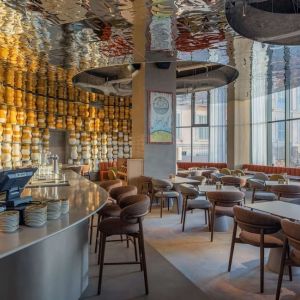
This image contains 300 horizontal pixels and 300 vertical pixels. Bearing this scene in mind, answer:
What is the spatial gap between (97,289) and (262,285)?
1.57 m

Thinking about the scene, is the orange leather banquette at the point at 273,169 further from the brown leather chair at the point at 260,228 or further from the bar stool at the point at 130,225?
the bar stool at the point at 130,225

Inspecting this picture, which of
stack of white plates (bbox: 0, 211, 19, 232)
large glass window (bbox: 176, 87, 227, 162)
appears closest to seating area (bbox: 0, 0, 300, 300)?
stack of white plates (bbox: 0, 211, 19, 232)

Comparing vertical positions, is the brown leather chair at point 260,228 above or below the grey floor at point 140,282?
above

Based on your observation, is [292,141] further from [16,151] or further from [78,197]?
[78,197]

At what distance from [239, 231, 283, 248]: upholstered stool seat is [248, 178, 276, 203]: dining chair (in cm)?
261

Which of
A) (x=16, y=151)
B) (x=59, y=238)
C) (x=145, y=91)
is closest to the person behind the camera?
(x=59, y=238)

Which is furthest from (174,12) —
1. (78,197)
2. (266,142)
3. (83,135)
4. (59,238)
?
(266,142)

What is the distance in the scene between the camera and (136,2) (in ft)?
13.2

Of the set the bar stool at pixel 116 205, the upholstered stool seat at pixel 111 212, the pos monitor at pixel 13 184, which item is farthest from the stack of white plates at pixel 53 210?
the upholstered stool seat at pixel 111 212

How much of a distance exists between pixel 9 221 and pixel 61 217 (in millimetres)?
409

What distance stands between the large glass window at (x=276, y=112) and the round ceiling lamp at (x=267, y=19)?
172 cm

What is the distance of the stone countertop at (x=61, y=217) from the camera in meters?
1.62

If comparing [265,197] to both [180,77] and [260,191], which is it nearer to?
[260,191]

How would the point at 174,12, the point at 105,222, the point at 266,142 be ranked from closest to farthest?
the point at 105,222, the point at 174,12, the point at 266,142
